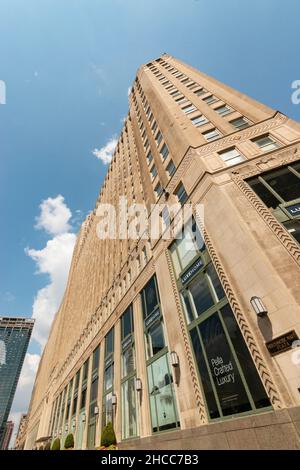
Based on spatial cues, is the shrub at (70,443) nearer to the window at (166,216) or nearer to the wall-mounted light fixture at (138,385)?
the wall-mounted light fixture at (138,385)

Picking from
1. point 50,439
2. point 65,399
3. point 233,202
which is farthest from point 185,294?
point 50,439

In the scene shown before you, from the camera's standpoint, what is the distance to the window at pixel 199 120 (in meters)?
21.7

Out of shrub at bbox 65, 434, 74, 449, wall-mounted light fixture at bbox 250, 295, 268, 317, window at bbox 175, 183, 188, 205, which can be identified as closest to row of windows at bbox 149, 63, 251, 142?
window at bbox 175, 183, 188, 205

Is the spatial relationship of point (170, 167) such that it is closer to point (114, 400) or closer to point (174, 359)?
point (174, 359)

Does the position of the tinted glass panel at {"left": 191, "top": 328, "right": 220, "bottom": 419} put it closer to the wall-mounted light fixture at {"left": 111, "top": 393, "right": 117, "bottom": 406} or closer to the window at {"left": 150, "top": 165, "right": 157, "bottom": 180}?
the wall-mounted light fixture at {"left": 111, "top": 393, "right": 117, "bottom": 406}

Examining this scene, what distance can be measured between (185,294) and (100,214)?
44.4 meters

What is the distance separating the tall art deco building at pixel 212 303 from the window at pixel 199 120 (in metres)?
0.14

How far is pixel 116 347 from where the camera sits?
2041 centimetres

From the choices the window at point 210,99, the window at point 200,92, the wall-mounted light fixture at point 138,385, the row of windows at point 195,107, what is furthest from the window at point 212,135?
the wall-mounted light fixture at point 138,385

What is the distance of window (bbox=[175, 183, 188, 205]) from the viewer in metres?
16.8

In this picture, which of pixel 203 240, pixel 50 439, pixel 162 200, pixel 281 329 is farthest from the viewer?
pixel 50 439

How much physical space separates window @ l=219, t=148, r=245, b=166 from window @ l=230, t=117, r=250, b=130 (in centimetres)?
424

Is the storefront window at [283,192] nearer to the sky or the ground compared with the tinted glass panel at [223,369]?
nearer to the sky

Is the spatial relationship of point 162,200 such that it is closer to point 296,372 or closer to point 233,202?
point 233,202
